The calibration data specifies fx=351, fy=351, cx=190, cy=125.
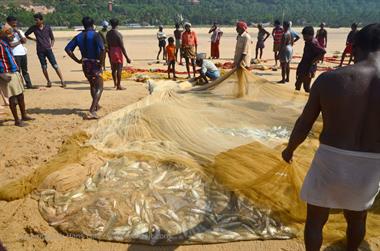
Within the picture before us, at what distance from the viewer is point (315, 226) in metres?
2.58

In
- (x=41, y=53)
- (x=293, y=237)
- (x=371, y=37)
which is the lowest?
(x=293, y=237)

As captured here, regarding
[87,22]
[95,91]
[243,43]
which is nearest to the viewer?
[87,22]

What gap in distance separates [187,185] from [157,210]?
17.4 inches

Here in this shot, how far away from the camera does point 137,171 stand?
12.9ft

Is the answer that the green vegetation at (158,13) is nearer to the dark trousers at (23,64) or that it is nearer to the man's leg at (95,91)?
the dark trousers at (23,64)

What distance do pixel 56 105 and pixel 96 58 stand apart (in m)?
1.93

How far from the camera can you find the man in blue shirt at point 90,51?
6.40m

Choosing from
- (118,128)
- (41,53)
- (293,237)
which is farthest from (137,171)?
(41,53)

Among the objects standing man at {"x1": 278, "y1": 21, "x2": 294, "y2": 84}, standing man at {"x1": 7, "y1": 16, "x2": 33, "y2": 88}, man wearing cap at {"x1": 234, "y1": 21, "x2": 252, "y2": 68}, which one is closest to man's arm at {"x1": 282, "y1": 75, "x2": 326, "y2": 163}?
man wearing cap at {"x1": 234, "y1": 21, "x2": 252, "y2": 68}

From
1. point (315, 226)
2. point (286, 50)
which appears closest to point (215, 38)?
point (286, 50)

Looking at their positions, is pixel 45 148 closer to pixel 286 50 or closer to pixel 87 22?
pixel 87 22

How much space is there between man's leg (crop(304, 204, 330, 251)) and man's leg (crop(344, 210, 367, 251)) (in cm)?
29

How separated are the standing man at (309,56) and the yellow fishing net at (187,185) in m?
2.64

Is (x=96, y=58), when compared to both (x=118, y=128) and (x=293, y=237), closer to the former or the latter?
(x=118, y=128)
